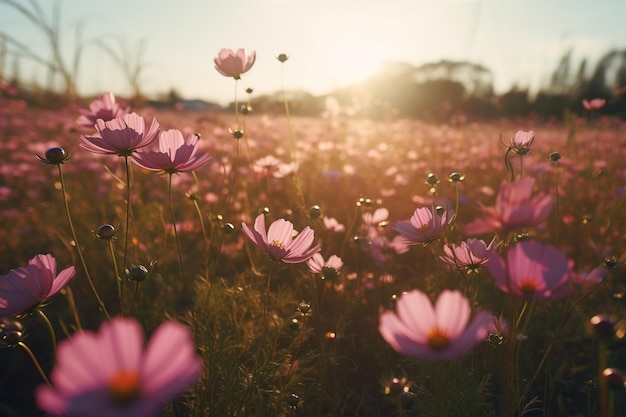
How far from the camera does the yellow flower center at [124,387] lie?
1.22ft

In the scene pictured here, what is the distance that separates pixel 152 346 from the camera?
38cm

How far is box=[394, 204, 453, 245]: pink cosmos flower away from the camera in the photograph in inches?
32.9

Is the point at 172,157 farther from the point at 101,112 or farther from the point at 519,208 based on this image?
the point at 519,208

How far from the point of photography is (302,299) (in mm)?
1412

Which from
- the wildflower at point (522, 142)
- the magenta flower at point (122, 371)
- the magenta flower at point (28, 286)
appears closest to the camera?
the magenta flower at point (122, 371)

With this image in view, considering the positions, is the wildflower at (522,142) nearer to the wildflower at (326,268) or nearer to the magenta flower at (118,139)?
the wildflower at (326,268)

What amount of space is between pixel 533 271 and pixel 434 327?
0.13 metres

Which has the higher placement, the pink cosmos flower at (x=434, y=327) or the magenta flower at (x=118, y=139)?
the magenta flower at (x=118, y=139)

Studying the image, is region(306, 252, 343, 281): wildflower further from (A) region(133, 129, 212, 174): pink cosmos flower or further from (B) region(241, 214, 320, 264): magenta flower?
(A) region(133, 129, 212, 174): pink cosmos flower

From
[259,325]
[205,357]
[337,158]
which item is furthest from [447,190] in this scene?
[205,357]

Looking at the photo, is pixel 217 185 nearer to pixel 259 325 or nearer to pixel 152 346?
pixel 259 325

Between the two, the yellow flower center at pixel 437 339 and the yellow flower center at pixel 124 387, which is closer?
the yellow flower center at pixel 124 387

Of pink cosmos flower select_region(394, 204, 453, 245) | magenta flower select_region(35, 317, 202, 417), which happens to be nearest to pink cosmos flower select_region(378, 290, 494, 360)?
magenta flower select_region(35, 317, 202, 417)

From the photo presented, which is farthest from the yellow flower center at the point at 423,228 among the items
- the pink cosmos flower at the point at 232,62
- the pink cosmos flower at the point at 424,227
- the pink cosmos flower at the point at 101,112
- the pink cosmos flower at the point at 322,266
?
the pink cosmos flower at the point at 101,112
